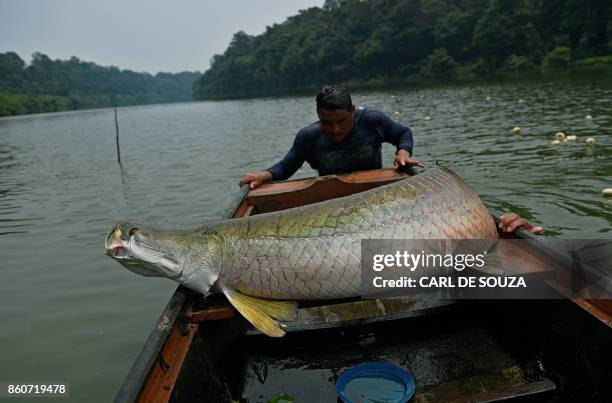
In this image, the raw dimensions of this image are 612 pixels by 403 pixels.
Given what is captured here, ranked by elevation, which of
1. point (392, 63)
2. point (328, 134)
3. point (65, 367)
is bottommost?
point (65, 367)

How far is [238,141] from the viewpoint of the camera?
2009 centimetres

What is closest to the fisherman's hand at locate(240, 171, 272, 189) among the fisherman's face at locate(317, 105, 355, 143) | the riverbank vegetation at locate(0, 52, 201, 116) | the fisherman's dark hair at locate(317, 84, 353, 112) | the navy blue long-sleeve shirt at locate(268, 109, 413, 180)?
the navy blue long-sleeve shirt at locate(268, 109, 413, 180)

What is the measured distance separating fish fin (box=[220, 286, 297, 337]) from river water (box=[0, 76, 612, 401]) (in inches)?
27.7

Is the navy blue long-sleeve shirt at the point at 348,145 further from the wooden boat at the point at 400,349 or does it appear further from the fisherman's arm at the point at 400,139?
the wooden boat at the point at 400,349

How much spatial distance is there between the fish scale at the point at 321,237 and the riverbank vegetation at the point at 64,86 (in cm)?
7747

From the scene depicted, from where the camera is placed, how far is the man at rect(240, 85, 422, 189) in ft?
17.1

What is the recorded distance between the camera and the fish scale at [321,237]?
2834mm

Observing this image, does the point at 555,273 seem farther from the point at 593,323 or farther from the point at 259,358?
the point at 259,358

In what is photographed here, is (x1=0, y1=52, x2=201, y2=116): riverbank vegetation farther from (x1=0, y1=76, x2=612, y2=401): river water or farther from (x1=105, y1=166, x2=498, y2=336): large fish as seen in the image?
(x1=105, y1=166, x2=498, y2=336): large fish

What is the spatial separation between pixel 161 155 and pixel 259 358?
15725 millimetres

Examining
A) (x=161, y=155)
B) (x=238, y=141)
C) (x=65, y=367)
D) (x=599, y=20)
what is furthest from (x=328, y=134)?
(x=599, y=20)

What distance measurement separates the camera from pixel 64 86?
392 feet

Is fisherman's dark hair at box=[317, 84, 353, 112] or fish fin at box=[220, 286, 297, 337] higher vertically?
fisherman's dark hair at box=[317, 84, 353, 112]

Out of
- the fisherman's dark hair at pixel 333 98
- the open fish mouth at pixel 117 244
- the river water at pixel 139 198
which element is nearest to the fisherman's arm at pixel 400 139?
the fisherman's dark hair at pixel 333 98
